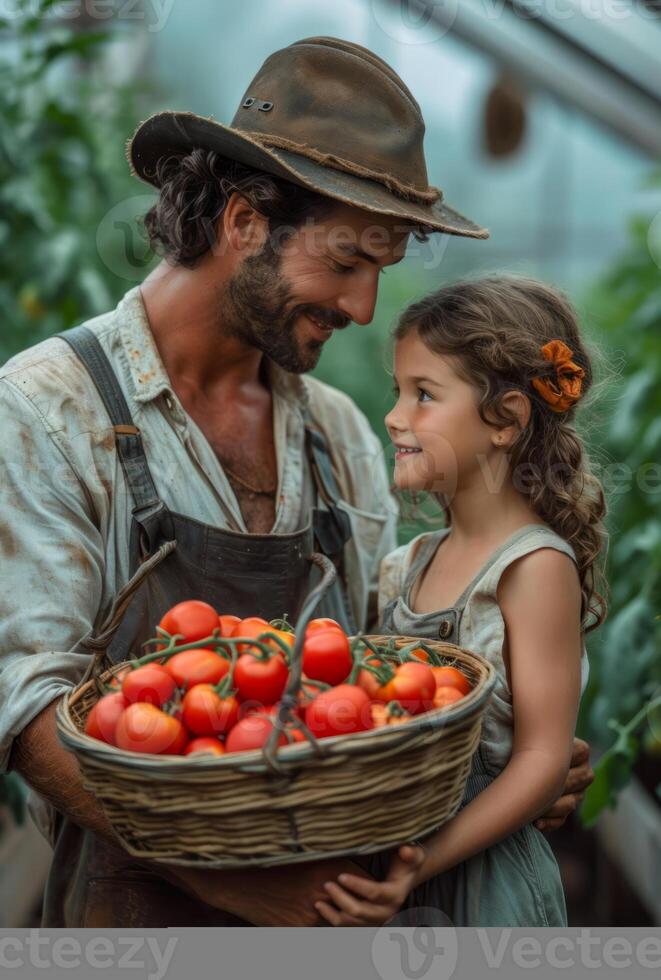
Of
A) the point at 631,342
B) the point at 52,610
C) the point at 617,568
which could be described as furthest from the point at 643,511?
the point at 52,610

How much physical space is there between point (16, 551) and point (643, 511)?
2294 millimetres

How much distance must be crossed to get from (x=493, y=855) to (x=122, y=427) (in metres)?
0.96

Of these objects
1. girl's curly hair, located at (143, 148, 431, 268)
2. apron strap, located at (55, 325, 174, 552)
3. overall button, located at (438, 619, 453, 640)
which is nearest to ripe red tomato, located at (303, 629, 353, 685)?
overall button, located at (438, 619, 453, 640)

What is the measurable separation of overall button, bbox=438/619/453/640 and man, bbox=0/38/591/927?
1.11 feet

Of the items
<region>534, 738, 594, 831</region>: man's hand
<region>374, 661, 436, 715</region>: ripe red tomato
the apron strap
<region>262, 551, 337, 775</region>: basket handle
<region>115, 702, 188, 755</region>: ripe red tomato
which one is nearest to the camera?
<region>262, 551, 337, 775</region>: basket handle

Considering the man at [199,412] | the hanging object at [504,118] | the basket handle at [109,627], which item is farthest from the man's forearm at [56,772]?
the hanging object at [504,118]

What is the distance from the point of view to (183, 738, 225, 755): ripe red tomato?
1.49 m

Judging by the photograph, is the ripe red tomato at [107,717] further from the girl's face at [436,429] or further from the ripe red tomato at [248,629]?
the girl's face at [436,429]

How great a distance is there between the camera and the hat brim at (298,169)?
6.69 feet

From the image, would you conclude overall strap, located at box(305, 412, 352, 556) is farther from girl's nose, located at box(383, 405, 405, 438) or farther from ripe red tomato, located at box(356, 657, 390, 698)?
Answer: ripe red tomato, located at box(356, 657, 390, 698)

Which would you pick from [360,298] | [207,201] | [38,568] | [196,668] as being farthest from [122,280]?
[196,668]

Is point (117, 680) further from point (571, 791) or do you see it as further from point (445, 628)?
point (571, 791)

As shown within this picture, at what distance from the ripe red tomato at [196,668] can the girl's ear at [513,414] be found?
0.69 metres
